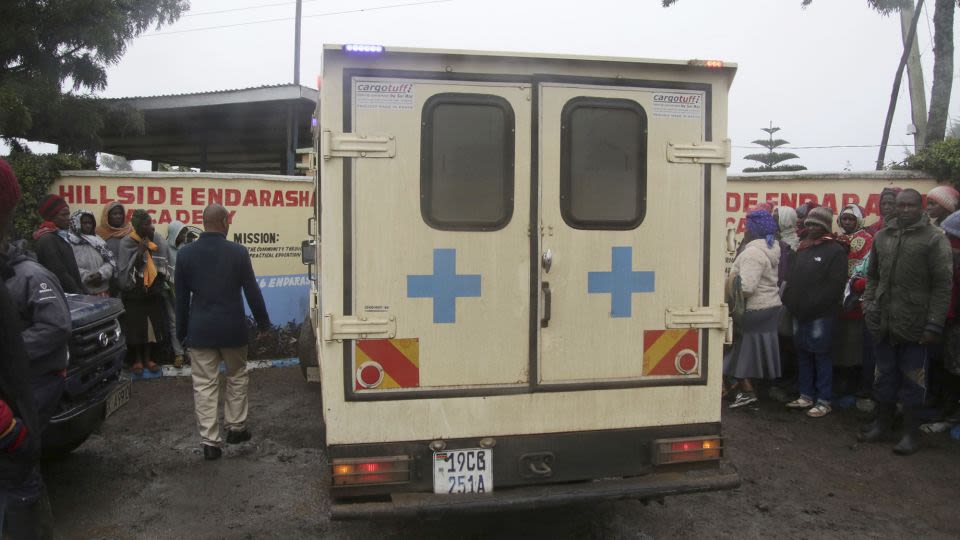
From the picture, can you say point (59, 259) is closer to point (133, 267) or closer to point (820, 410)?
point (133, 267)

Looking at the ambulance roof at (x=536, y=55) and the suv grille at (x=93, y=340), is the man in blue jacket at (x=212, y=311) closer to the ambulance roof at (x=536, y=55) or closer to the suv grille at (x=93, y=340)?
the suv grille at (x=93, y=340)

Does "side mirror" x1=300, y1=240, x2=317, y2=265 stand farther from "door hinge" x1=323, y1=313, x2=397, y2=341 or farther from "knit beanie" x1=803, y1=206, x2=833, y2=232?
"knit beanie" x1=803, y1=206, x2=833, y2=232

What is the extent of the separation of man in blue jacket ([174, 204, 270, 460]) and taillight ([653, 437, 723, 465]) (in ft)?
10.4

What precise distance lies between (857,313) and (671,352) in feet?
12.4

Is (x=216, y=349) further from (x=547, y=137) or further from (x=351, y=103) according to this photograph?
(x=547, y=137)

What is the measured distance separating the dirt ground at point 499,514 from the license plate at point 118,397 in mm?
551

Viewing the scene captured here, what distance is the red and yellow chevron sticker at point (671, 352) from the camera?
3.71 m

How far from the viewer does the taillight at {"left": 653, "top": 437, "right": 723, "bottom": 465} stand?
145 inches

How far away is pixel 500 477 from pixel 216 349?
2.76m

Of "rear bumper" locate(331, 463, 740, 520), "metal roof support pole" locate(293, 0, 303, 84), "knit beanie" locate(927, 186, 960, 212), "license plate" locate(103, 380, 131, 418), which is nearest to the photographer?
"rear bumper" locate(331, 463, 740, 520)

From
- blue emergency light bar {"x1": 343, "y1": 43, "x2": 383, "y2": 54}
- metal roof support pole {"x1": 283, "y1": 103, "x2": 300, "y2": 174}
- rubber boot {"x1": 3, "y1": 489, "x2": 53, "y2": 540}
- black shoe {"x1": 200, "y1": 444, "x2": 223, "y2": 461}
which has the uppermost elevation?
metal roof support pole {"x1": 283, "y1": 103, "x2": 300, "y2": 174}

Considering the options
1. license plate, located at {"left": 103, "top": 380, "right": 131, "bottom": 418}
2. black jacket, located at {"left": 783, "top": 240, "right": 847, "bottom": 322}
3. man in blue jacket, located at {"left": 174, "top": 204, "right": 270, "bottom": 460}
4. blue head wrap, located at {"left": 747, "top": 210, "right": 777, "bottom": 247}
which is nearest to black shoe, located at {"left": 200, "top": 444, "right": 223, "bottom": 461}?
man in blue jacket, located at {"left": 174, "top": 204, "right": 270, "bottom": 460}

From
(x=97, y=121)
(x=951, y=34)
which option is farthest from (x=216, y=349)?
(x=951, y=34)

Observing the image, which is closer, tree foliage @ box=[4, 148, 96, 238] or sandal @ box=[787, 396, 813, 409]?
sandal @ box=[787, 396, 813, 409]
